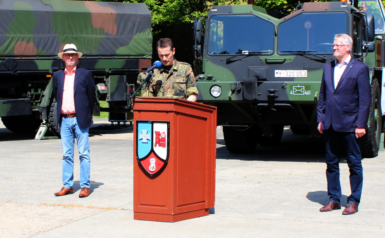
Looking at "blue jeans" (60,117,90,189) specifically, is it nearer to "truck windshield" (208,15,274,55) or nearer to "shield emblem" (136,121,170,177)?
"shield emblem" (136,121,170,177)

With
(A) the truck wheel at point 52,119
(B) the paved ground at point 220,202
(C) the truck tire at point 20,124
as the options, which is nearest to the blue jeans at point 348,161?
(B) the paved ground at point 220,202

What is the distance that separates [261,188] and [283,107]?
2.55m

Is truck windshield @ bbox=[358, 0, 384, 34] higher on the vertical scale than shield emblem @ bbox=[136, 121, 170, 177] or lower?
higher

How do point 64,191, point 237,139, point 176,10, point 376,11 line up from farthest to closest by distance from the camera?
point 176,10
point 376,11
point 237,139
point 64,191

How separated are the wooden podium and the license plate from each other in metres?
4.18

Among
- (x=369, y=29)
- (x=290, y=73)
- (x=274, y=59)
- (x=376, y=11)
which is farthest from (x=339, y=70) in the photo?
(x=376, y=11)

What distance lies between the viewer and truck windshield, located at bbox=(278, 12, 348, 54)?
9.58 meters

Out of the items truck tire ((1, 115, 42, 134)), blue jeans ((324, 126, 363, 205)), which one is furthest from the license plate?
truck tire ((1, 115, 42, 134))

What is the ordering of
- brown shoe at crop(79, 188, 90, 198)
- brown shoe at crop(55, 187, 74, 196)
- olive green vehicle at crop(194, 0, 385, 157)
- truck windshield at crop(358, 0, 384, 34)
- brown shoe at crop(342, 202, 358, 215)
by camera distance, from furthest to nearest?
1. truck windshield at crop(358, 0, 384, 34)
2. olive green vehicle at crop(194, 0, 385, 157)
3. brown shoe at crop(55, 187, 74, 196)
4. brown shoe at crop(79, 188, 90, 198)
5. brown shoe at crop(342, 202, 358, 215)

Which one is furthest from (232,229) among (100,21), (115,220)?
(100,21)

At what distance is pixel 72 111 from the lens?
22.6 feet

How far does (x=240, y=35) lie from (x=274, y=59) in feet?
2.45

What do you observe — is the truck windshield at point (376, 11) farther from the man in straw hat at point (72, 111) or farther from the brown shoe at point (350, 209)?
the man in straw hat at point (72, 111)

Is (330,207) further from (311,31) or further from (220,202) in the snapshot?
(311,31)
